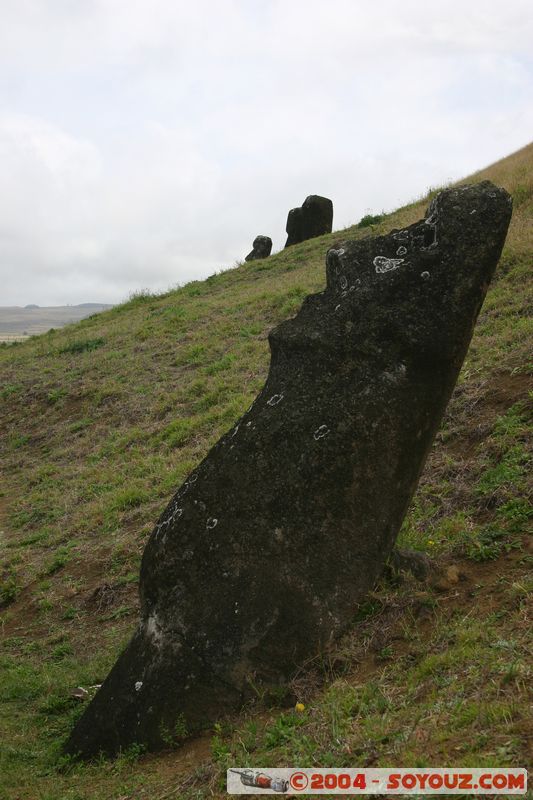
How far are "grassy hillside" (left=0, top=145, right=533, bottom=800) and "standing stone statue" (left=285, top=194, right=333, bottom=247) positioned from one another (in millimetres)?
14058

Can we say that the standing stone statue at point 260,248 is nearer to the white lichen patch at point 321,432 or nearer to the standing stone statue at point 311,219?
the standing stone statue at point 311,219

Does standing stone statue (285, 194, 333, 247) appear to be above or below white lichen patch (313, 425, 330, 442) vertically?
above

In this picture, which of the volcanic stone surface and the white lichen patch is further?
the white lichen patch

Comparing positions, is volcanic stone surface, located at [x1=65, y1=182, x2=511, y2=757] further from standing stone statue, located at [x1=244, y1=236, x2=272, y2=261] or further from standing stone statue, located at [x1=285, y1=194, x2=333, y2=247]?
standing stone statue, located at [x1=244, y1=236, x2=272, y2=261]

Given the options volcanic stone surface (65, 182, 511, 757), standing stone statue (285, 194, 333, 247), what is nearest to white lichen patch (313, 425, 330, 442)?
volcanic stone surface (65, 182, 511, 757)

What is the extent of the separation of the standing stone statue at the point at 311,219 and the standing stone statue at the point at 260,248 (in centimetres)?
154

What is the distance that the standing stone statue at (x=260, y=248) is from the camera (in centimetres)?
3234

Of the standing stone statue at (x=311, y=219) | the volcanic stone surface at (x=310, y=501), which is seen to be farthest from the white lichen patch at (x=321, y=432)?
the standing stone statue at (x=311, y=219)

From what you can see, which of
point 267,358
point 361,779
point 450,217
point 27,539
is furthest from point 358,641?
point 267,358

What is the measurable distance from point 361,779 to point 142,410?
11457 mm

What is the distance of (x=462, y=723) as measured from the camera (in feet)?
11.1

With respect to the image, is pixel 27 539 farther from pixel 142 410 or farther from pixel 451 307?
pixel 451 307

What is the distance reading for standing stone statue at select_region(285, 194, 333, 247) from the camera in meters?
30.6

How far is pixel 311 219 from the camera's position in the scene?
30641 millimetres
